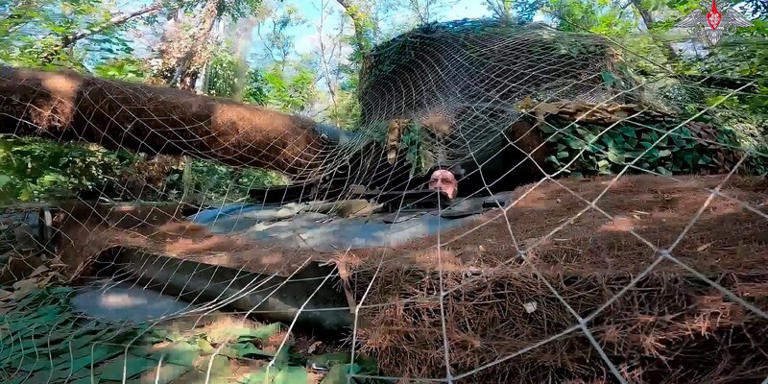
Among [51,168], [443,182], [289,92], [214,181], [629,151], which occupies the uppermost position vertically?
[629,151]

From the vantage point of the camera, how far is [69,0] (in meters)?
6.85

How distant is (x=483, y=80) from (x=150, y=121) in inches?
103

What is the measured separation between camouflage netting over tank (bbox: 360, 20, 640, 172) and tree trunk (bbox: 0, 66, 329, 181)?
76 cm

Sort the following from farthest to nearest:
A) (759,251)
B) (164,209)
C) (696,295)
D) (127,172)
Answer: (127,172) → (164,209) → (759,251) → (696,295)

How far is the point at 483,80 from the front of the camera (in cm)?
378

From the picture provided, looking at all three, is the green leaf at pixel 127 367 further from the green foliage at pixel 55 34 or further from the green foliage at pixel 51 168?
the green foliage at pixel 55 34

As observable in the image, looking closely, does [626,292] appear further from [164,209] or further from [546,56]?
[164,209]

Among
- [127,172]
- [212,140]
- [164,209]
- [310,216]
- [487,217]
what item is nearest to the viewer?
[487,217]

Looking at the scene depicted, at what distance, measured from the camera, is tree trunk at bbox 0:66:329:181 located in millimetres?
3213

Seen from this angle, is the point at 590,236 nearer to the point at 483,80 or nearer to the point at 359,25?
the point at 483,80

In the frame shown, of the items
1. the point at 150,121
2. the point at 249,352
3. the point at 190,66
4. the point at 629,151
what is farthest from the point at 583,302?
the point at 190,66

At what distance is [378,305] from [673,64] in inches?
96.9

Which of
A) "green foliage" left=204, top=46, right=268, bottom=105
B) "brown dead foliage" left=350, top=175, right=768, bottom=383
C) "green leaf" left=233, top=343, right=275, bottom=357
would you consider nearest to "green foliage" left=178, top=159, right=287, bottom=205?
"green foliage" left=204, top=46, right=268, bottom=105

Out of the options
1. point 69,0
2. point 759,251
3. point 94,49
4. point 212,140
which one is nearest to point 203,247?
point 212,140
